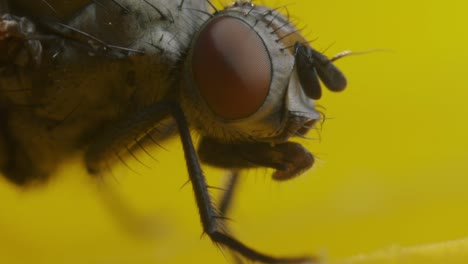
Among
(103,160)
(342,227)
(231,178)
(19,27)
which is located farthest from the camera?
(342,227)

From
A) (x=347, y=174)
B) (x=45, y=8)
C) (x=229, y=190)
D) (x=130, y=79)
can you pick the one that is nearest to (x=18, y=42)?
(x=45, y=8)

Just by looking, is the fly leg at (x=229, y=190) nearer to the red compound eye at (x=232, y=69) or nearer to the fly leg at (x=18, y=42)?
the red compound eye at (x=232, y=69)

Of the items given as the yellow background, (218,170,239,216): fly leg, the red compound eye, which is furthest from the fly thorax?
the yellow background

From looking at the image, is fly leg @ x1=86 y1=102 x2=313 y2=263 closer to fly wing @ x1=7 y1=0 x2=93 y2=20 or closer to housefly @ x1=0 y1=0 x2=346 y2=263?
housefly @ x1=0 y1=0 x2=346 y2=263

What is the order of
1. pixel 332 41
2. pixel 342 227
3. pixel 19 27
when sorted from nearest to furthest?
pixel 19 27, pixel 342 227, pixel 332 41

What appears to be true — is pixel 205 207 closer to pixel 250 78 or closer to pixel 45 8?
pixel 250 78

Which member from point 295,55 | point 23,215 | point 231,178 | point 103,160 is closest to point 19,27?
point 103,160

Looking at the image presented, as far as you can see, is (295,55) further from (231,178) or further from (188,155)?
(231,178)

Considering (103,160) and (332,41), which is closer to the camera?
(103,160)
